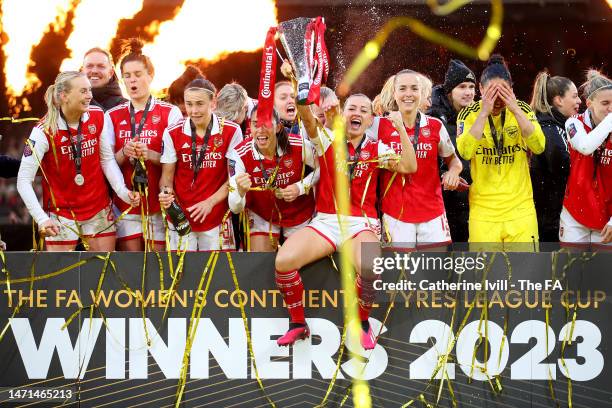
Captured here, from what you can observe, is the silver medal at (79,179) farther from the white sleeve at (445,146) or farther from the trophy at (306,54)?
the white sleeve at (445,146)

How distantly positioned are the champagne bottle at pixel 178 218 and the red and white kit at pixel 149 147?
50 centimetres

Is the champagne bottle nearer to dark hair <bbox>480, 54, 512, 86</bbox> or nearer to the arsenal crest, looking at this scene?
the arsenal crest

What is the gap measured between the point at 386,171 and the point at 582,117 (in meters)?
1.40

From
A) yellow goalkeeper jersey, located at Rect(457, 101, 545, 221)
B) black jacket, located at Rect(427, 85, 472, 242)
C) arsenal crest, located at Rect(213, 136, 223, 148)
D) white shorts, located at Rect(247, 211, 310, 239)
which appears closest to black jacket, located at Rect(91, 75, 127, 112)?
arsenal crest, located at Rect(213, 136, 223, 148)

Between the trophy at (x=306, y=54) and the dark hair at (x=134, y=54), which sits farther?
the dark hair at (x=134, y=54)

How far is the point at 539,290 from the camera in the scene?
536 centimetres

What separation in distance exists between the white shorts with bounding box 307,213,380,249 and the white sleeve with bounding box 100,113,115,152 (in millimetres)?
1524

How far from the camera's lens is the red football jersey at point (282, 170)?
5.85 metres

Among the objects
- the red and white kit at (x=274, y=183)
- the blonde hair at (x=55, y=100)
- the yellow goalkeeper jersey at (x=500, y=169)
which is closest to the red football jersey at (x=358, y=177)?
the red and white kit at (x=274, y=183)

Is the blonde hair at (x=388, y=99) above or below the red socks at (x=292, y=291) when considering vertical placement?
above

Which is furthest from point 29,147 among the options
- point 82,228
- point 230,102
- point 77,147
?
point 230,102

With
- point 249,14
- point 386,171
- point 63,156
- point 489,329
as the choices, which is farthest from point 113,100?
point 489,329

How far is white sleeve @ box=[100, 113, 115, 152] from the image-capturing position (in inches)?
238

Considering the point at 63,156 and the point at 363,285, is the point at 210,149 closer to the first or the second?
the point at 63,156
